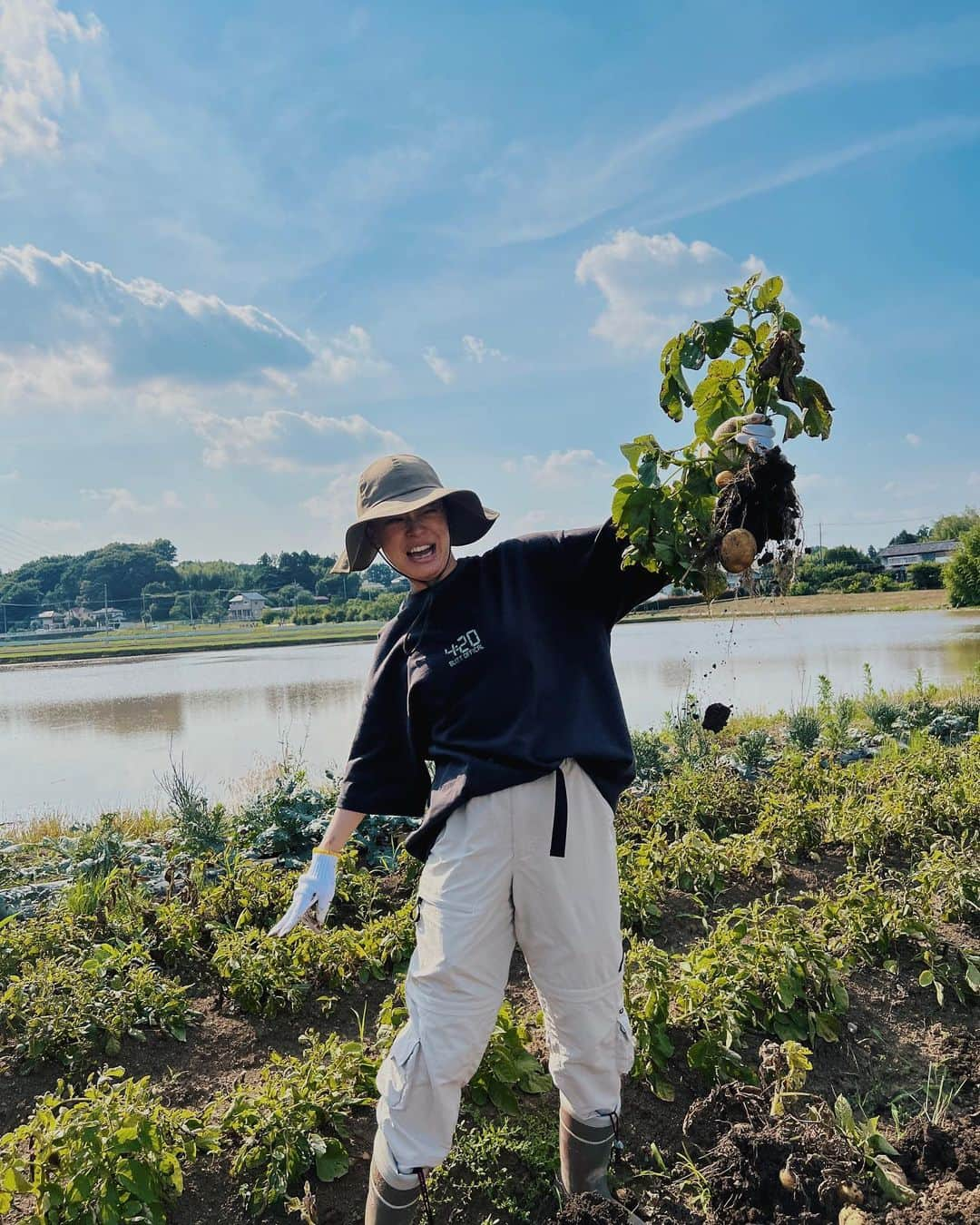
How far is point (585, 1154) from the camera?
2.14 meters

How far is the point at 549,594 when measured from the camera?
2.28 m

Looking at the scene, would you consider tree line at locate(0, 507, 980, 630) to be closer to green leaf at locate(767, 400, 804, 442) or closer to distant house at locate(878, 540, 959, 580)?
distant house at locate(878, 540, 959, 580)

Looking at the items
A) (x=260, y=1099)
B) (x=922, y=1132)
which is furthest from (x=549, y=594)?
(x=922, y=1132)

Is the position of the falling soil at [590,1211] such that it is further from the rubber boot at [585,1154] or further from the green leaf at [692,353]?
the green leaf at [692,353]

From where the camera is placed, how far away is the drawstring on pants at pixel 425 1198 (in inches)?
79.1

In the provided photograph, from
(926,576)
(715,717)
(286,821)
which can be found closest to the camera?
(715,717)

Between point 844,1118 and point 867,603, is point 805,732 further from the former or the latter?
point 867,603

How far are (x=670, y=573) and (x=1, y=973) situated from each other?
313cm

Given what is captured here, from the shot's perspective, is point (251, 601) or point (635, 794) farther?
point (251, 601)

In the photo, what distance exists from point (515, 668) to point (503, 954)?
0.71m

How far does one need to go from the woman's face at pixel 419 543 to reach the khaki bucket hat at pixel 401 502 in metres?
0.05

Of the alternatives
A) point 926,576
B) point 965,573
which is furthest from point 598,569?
point 926,576

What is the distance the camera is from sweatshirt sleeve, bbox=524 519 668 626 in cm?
221

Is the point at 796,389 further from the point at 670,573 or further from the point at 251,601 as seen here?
the point at 251,601
